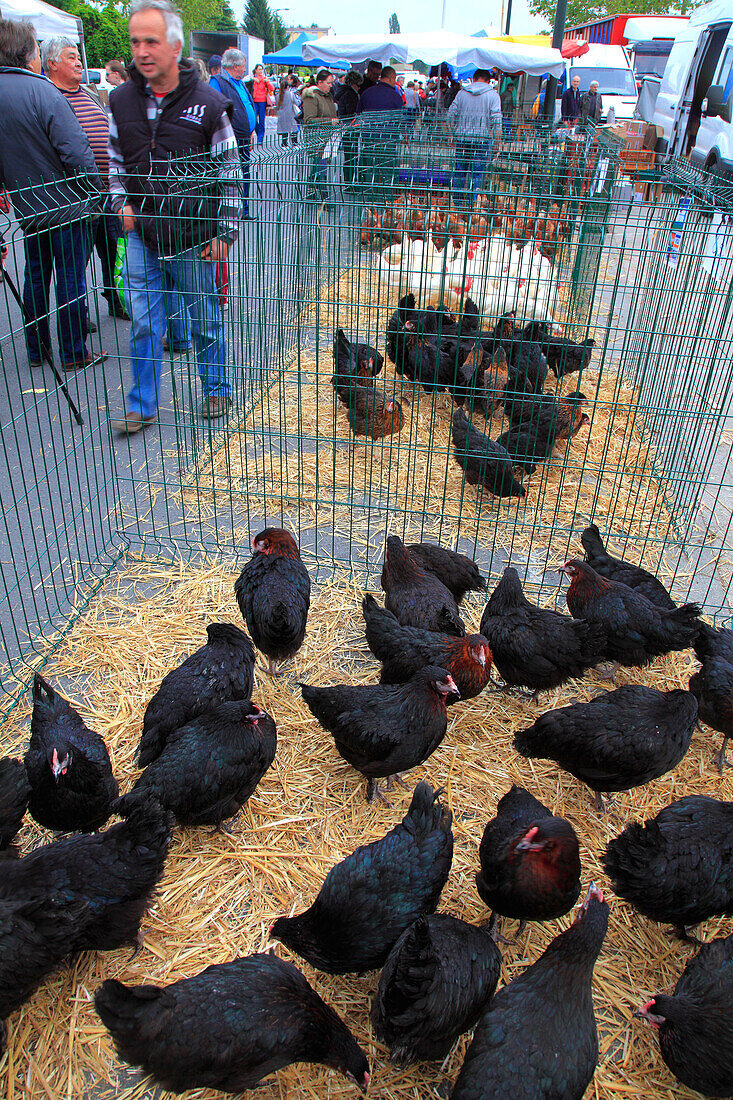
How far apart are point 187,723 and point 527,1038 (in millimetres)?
1769

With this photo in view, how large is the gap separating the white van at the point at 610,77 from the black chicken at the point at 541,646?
22991mm

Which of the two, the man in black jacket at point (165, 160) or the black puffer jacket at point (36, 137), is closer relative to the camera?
the man in black jacket at point (165, 160)

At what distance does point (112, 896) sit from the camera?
237cm

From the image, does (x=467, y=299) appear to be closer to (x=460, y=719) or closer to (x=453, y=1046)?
(x=460, y=719)

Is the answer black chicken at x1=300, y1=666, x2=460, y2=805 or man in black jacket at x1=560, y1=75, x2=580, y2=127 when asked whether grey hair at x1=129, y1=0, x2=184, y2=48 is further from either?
man in black jacket at x1=560, y1=75, x2=580, y2=127

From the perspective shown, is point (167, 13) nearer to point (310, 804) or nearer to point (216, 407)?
point (216, 407)

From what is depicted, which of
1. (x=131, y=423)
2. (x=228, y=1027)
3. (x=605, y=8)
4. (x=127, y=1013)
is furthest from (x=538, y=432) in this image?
(x=605, y=8)

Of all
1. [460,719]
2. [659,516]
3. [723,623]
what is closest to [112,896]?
[460,719]

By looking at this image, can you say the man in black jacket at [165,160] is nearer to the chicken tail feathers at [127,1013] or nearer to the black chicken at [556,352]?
the black chicken at [556,352]

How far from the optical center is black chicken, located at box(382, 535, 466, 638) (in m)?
3.81

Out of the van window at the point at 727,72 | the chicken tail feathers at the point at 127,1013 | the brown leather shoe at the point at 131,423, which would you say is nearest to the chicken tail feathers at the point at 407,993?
the chicken tail feathers at the point at 127,1013

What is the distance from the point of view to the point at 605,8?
139 ft

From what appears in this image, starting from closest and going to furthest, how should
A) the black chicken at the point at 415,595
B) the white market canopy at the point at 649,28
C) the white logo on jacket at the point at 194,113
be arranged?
1. the black chicken at the point at 415,595
2. the white logo on jacket at the point at 194,113
3. the white market canopy at the point at 649,28

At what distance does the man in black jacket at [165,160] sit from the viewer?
4.76 m
